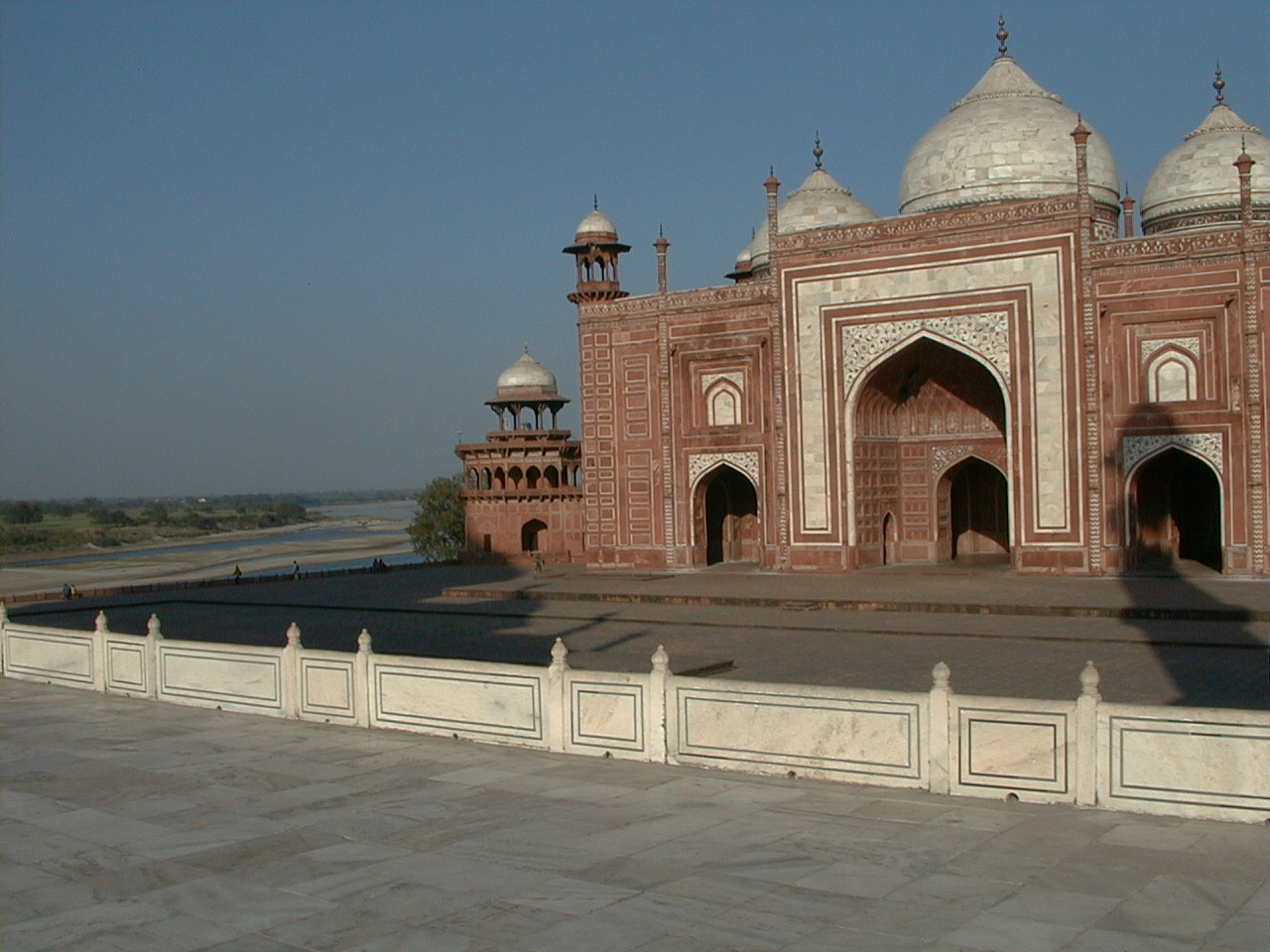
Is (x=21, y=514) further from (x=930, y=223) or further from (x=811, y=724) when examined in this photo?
(x=811, y=724)

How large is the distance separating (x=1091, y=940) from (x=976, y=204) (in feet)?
55.0

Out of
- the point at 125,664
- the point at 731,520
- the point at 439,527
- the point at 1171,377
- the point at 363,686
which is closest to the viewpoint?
the point at 363,686

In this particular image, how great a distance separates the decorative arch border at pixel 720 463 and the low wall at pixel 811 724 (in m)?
12.8

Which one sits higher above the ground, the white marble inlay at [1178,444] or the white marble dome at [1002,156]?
the white marble dome at [1002,156]

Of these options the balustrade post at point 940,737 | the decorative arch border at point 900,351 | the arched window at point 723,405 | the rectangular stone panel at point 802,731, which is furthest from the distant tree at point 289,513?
the balustrade post at point 940,737

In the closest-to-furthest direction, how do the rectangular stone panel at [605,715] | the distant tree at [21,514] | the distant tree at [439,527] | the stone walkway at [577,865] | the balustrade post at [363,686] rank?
the stone walkway at [577,865] → the rectangular stone panel at [605,715] → the balustrade post at [363,686] → the distant tree at [439,527] → the distant tree at [21,514]

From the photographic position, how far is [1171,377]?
58.3 ft

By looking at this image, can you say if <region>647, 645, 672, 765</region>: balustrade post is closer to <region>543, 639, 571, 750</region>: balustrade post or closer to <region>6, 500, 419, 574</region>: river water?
<region>543, 639, 571, 750</region>: balustrade post

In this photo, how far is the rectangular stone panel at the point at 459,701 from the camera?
7758mm

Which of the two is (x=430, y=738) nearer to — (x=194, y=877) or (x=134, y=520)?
(x=194, y=877)

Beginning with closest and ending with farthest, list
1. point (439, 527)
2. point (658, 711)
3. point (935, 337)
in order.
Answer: point (658, 711) < point (935, 337) < point (439, 527)

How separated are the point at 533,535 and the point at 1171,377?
14.7m

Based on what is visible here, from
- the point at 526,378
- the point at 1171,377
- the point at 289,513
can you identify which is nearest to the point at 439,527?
the point at 526,378

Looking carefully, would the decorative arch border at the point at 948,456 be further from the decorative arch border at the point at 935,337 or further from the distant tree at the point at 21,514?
the distant tree at the point at 21,514
